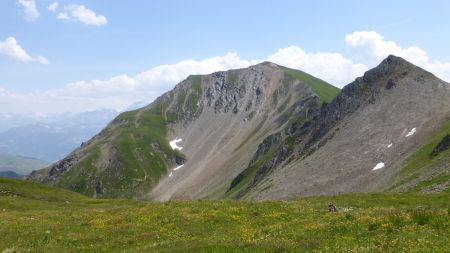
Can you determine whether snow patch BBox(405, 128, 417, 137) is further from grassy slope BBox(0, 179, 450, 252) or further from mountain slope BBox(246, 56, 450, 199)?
grassy slope BBox(0, 179, 450, 252)

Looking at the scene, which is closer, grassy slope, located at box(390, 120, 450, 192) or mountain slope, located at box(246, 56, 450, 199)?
grassy slope, located at box(390, 120, 450, 192)

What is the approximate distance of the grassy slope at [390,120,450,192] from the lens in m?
72.2

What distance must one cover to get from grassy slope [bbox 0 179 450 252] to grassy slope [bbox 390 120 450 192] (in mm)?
21596

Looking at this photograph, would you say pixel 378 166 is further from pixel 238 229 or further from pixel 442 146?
pixel 238 229

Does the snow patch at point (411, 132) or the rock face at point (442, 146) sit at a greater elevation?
the snow patch at point (411, 132)

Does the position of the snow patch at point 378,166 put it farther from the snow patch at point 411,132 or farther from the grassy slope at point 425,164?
the snow patch at point 411,132

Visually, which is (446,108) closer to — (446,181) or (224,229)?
(446,181)

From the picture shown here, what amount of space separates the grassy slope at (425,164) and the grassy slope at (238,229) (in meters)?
21.6

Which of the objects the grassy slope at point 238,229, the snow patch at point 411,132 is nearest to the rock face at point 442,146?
the snow patch at point 411,132

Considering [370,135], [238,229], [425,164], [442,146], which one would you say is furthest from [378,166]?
[238,229]

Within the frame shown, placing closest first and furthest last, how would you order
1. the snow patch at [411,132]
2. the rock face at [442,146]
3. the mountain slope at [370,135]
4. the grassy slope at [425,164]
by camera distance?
the grassy slope at [425,164]
the rock face at [442,146]
the mountain slope at [370,135]
the snow patch at [411,132]

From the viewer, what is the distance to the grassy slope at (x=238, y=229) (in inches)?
813

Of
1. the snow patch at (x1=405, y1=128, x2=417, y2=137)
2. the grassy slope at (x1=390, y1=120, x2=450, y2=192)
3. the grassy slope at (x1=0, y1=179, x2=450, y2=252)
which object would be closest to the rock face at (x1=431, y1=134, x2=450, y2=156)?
the grassy slope at (x1=390, y1=120, x2=450, y2=192)

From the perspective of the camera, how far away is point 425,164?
90625 millimetres
